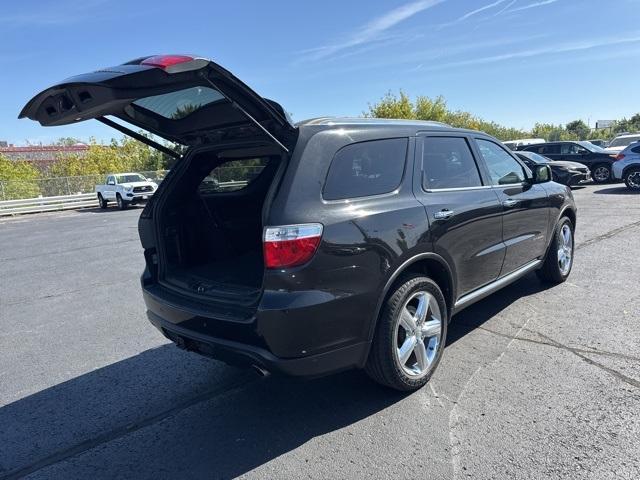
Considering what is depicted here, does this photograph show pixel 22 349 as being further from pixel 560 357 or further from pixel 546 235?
pixel 546 235

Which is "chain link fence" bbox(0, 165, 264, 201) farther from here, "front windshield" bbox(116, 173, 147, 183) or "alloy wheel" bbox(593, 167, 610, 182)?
"alloy wheel" bbox(593, 167, 610, 182)

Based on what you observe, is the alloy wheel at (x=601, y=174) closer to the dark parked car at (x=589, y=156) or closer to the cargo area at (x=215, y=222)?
the dark parked car at (x=589, y=156)

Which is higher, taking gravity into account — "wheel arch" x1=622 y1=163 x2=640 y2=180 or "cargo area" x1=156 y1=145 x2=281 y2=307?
"cargo area" x1=156 y1=145 x2=281 y2=307

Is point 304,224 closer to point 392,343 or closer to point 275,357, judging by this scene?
point 275,357

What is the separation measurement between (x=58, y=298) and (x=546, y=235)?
619 cm

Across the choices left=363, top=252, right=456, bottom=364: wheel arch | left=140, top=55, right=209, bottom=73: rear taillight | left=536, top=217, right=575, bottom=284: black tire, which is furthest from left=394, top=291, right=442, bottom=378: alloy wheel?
left=536, top=217, right=575, bottom=284: black tire

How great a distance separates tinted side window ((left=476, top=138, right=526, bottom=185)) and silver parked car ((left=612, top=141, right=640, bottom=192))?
13.7 meters

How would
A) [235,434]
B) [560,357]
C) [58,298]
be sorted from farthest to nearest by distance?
1. [58,298]
2. [560,357]
3. [235,434]

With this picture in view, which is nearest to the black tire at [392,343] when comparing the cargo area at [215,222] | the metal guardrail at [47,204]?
the cargo area at [215,222]

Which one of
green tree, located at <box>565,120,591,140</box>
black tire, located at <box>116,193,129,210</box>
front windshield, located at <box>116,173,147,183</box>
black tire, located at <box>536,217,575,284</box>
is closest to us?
black tire, located at <box>536,217,575,284</box>

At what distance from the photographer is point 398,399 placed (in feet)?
10.9

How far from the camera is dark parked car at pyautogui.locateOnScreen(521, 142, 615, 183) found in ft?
61.3

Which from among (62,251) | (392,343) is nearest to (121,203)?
(62,251)

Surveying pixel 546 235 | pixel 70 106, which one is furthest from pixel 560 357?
pixel 70 106
